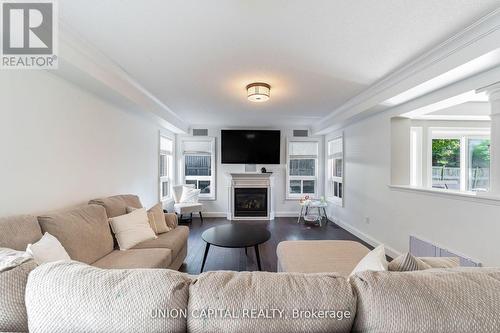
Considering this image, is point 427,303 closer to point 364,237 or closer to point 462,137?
point 364,237

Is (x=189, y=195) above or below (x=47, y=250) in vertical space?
below

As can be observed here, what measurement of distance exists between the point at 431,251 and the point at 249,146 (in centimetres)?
396

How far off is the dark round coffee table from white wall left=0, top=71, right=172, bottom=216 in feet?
5.17

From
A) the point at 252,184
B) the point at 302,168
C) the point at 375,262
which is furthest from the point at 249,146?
the point at 375,262

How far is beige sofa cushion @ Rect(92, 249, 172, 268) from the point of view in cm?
180

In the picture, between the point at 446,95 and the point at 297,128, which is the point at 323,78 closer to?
the point at 446,95

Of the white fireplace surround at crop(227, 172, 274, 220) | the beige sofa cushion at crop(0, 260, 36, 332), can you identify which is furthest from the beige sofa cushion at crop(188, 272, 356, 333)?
the white fireplace surround at crop(227, 172, 274, 220)

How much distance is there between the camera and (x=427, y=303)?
69 cm

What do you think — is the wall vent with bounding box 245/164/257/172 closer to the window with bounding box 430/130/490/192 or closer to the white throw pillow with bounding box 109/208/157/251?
the white throw pillow with bounding box 109/208/157/251

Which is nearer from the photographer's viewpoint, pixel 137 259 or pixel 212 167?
pixel 137 259

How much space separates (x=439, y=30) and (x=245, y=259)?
10.4 ft

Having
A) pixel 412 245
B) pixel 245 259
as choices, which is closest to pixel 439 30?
pixel 412 245

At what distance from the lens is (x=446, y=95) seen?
2.33 metres

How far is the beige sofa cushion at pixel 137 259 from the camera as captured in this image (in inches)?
70.7
